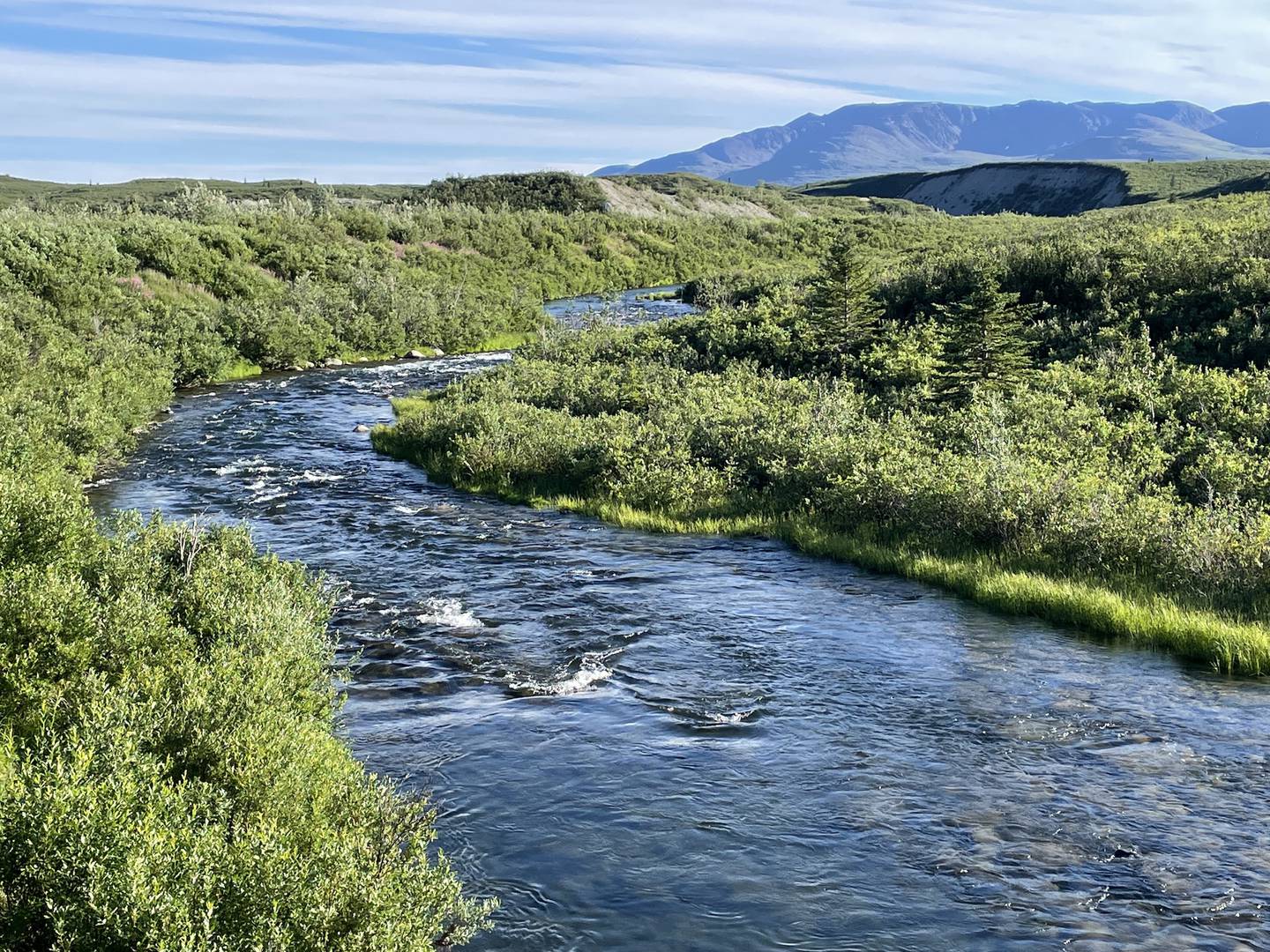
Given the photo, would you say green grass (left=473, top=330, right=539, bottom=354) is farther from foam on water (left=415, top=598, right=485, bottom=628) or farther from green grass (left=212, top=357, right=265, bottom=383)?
foam on water (left=415, top=598, right=485, bottom=628)

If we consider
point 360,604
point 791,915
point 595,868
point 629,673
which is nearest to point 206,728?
point 595,868

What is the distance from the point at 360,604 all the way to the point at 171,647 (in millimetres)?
6171

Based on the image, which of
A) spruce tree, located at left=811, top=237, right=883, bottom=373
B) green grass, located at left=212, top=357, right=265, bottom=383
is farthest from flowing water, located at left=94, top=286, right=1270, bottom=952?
green grass, located at left=212, top=357, right=265, bottom=383

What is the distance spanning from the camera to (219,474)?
89.5 feet

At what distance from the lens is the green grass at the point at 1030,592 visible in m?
14.2

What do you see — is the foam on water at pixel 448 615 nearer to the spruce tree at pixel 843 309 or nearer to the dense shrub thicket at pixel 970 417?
the dense shrub thicket at pixel 970 417

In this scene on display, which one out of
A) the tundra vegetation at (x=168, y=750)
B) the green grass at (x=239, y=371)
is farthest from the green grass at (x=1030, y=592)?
the green grass at (x=239, y=371)

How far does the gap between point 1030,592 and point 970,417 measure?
A: 347 inches

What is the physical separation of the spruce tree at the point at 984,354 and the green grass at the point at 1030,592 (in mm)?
8794

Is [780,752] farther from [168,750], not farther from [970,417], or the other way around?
[970,417]

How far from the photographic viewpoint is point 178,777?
8.60 m

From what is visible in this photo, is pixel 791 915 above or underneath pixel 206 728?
underneath

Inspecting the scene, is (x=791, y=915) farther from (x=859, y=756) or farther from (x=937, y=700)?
(x=937, y=700)

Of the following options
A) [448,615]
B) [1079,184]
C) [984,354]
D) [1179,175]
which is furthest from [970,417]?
[1079,184]
